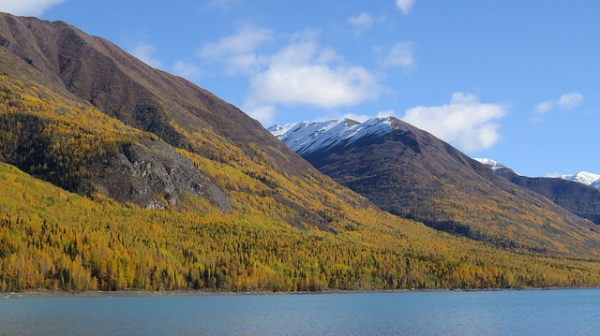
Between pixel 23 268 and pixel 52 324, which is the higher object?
pixel 23 268

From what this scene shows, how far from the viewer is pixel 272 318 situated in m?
138

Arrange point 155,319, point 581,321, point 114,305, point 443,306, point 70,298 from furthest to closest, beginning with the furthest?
point 443,306 < point 70,298 < point 114,305 < point 581,321 < point 155,319

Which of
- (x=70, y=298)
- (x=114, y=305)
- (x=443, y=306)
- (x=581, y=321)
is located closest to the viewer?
(x=581, y=321)

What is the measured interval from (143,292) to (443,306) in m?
78.6

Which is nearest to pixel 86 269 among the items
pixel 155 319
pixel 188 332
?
pixel 155 319

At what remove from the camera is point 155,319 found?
424 feet

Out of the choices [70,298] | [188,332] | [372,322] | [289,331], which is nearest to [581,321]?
[372,322]

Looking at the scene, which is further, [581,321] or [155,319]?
[581,321]

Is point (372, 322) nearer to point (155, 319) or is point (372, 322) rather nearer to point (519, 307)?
point (155, 319)

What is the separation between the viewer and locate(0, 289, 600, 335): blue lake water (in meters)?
114

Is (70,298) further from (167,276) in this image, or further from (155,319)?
(155,319)

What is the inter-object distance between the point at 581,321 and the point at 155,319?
8405 cm

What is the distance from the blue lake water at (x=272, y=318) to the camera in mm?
114000

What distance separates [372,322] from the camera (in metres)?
135
